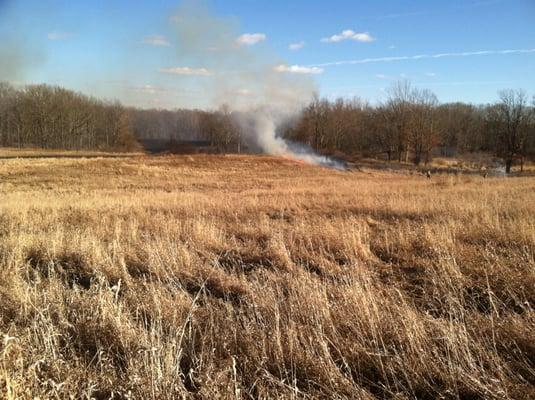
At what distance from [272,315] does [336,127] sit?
82338 millimetres

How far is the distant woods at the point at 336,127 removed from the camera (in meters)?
67.1

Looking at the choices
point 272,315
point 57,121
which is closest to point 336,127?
point 57,121

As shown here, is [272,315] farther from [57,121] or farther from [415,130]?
[57,121]

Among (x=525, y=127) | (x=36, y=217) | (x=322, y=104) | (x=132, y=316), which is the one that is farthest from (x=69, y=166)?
(x=525, y=127)

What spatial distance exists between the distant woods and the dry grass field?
59315 millimetres

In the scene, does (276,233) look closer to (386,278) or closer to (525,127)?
(386,278)

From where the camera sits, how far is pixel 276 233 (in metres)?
→ 8.59

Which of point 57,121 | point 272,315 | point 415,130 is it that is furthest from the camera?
point 57,121

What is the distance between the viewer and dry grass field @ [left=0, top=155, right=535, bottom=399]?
3141 millimetres

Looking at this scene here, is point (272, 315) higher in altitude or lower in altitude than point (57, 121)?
lower

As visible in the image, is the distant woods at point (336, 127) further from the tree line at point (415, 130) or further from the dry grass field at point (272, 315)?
the dry grass field at point (272, 315)

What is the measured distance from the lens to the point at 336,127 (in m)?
Result: 83.9

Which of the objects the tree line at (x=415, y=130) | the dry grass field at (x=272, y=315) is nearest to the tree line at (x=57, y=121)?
the tree line at (x=415, y=130)

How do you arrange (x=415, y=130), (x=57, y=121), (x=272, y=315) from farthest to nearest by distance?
(x=57, y=121)
(x=415, y=130)
(x=272, y=315)
